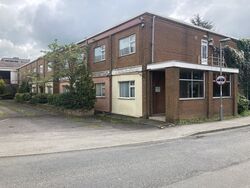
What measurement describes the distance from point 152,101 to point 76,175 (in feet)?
47.9

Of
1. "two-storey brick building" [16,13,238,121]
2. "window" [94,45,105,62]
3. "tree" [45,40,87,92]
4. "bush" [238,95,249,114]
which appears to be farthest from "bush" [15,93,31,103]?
"bush" [238,95,249,114]

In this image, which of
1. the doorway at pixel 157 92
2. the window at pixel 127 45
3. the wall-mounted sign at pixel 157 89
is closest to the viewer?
the doorway at pixel 157 92

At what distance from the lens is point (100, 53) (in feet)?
88.2

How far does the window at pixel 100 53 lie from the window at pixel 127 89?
410 centimetres

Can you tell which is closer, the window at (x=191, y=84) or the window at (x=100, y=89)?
the window at (x=191, y=84)

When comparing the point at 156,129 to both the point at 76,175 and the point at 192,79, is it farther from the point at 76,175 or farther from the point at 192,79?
the point at 76,175

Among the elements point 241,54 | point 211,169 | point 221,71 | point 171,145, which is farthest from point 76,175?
point 241,54

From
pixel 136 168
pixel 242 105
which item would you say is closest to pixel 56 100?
pixel 242 105

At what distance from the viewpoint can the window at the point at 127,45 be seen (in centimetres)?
2234

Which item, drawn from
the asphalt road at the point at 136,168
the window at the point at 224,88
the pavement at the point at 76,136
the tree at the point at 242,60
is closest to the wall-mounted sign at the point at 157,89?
the window at the point at 224,88

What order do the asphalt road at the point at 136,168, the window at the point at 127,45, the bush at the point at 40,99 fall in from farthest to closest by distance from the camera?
1. the bush at the point at 40,99
2. the window at the point at 127,45
3. the asphalt road at the point at 136,168

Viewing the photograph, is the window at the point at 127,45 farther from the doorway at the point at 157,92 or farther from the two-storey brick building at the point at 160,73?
the doorway at the point at 157,92

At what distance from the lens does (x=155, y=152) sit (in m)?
10.2

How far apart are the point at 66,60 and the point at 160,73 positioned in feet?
27.7
